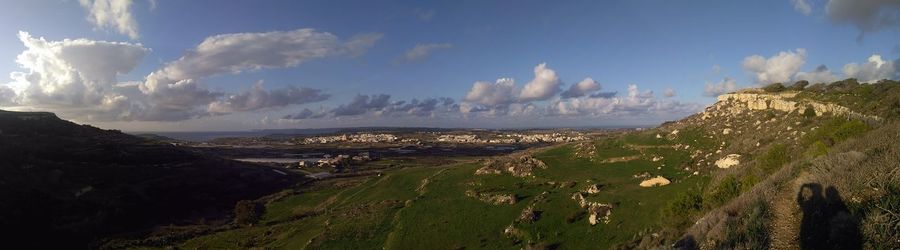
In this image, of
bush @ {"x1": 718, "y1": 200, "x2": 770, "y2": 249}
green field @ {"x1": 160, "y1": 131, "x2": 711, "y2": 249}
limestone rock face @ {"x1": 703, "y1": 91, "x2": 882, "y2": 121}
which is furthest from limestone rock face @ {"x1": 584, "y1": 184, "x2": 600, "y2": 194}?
bush @ {"x1": 718, "y1": 200, "x2": 770, "y2": 249}

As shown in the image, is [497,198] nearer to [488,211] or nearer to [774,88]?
[488,211]

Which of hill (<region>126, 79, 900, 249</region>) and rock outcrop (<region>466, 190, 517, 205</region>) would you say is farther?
rock outcrop (<region>466, 190, 517, 205</region>)

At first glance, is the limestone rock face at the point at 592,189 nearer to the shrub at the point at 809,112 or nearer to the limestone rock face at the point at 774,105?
the limestone rock face at the point at 774,105

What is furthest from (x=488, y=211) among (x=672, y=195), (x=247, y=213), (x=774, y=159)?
(x=247, y=213)

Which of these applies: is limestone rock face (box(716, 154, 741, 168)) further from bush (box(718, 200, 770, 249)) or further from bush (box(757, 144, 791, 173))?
bush (box(718, 200, 770, 249))

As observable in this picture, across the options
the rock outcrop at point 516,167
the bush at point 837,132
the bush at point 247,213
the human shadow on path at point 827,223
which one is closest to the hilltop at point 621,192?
the human shadow on path at point 827,223

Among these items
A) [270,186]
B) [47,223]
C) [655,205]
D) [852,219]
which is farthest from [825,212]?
[270,186]
